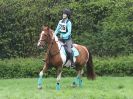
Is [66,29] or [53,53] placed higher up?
[66,29]

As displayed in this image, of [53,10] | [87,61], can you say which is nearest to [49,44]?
[87,61]

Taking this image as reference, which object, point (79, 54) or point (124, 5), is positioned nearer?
point (79, 54)

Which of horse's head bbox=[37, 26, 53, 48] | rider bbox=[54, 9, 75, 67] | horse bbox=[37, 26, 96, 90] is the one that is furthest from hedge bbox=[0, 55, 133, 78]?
horse's head bbox=[37, 26, 53, 48]

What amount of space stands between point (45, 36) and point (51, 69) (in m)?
8.37

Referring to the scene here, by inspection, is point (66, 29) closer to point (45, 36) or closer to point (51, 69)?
point (45, 36)

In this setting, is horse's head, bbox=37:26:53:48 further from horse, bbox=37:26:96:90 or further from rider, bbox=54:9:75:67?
rider, bbox=54:9:75:67

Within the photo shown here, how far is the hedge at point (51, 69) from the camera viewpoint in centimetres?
2445

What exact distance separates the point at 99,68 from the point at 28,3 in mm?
6108

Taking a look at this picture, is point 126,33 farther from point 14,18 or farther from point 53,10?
point 14,18

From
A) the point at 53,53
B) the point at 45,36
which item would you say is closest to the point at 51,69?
the point at 53,53

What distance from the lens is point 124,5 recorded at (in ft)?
91.6

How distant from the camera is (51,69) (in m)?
24.2

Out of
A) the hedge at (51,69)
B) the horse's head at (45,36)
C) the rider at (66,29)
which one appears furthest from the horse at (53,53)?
the hedge at (51,69)

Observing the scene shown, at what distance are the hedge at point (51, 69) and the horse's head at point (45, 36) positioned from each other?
818 centimetres
